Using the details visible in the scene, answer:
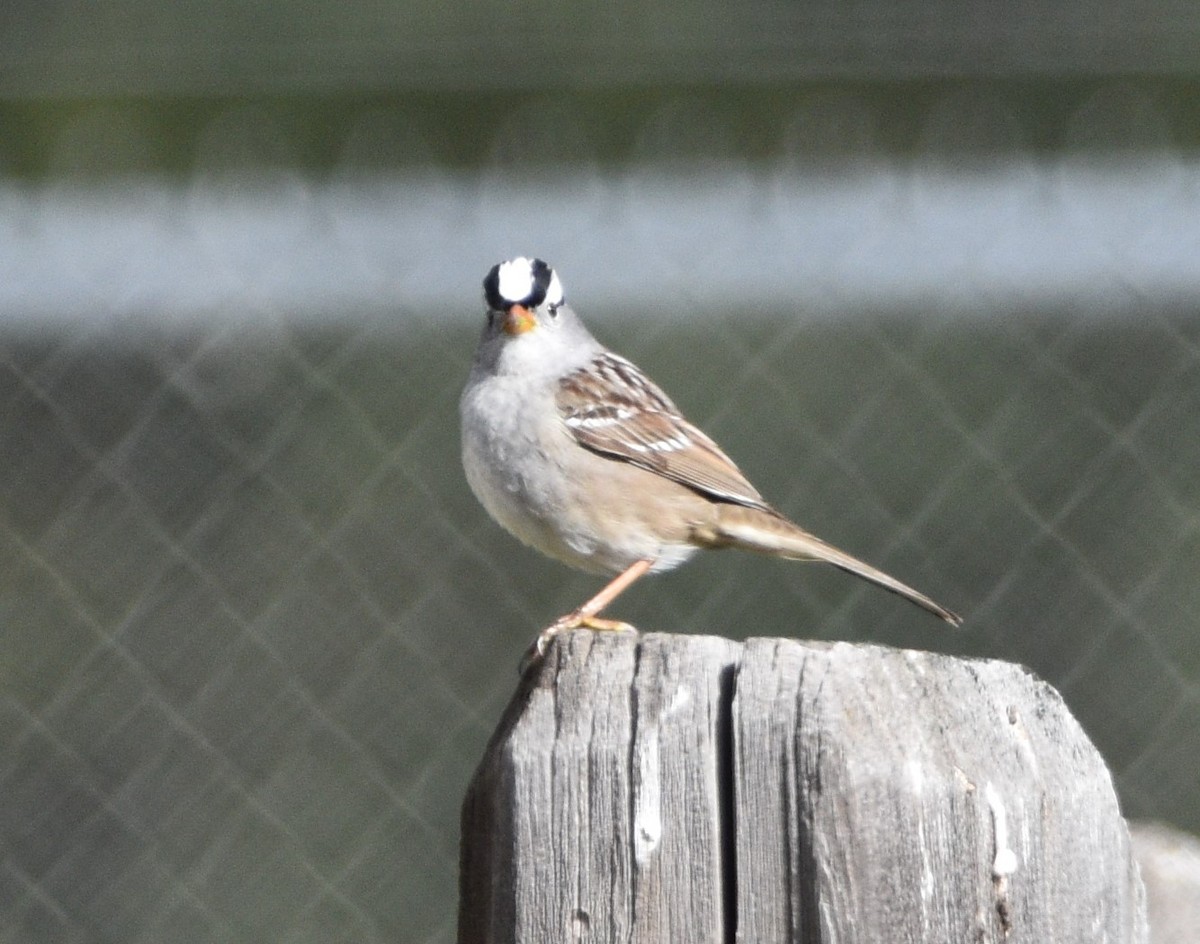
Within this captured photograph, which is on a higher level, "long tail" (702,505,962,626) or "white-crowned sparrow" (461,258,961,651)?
"white-crowned sparrow" (461,258,961,651)

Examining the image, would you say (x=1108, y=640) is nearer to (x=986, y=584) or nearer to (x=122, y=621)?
(x=986, y=584)

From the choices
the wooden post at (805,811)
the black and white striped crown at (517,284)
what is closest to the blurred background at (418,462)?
the black and white striped crown at (517,284)

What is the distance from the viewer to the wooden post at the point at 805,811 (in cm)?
157

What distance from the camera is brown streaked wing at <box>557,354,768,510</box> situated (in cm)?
373

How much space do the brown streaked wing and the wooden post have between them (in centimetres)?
204

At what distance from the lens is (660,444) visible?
386cm

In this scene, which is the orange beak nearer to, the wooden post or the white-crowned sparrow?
the white-crowned sparrow

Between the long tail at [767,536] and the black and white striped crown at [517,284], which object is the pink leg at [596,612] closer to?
the long tail at [767,536]

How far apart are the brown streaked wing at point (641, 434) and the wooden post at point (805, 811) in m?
2.04

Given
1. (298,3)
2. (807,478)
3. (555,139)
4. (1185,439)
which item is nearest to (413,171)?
(555,139)

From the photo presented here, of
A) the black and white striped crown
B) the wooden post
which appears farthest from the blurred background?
the wooden post

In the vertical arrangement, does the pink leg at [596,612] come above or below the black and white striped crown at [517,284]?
below

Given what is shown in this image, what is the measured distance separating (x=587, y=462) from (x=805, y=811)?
6.86 ft

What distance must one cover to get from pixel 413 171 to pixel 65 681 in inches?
82.9
